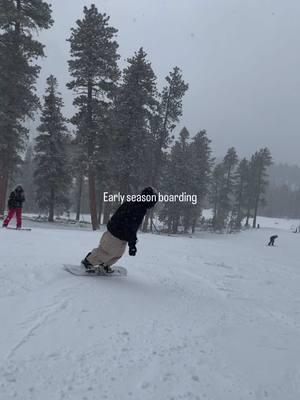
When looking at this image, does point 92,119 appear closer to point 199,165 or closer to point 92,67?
point 92,67

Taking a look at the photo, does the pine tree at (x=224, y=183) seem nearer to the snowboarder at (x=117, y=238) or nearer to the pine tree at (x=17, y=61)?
the pine tree at (x=17, y=61)

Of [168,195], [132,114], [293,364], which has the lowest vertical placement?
[293,364]

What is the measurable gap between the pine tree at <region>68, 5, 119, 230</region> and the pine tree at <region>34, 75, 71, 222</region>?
1036cm

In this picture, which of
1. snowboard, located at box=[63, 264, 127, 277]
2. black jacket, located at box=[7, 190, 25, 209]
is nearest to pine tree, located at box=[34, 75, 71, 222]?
black jacket, located at box=[7, 190, 25, 209]

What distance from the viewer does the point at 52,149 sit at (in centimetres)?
3469

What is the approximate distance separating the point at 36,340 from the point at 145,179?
113 feet

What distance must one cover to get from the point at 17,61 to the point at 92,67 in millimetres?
4515

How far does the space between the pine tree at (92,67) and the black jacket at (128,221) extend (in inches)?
681

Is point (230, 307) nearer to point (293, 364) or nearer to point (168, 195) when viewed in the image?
point (293, 364)

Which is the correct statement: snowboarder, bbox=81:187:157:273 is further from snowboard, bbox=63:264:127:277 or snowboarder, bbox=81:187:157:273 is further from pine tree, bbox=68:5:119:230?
pine tree, bbox=68:5:119:230

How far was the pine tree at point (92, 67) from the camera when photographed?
934 inches

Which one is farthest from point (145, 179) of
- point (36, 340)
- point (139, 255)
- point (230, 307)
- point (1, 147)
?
point (36, 340)

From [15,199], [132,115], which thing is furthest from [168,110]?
[15,199]

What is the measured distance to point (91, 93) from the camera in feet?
79.5
